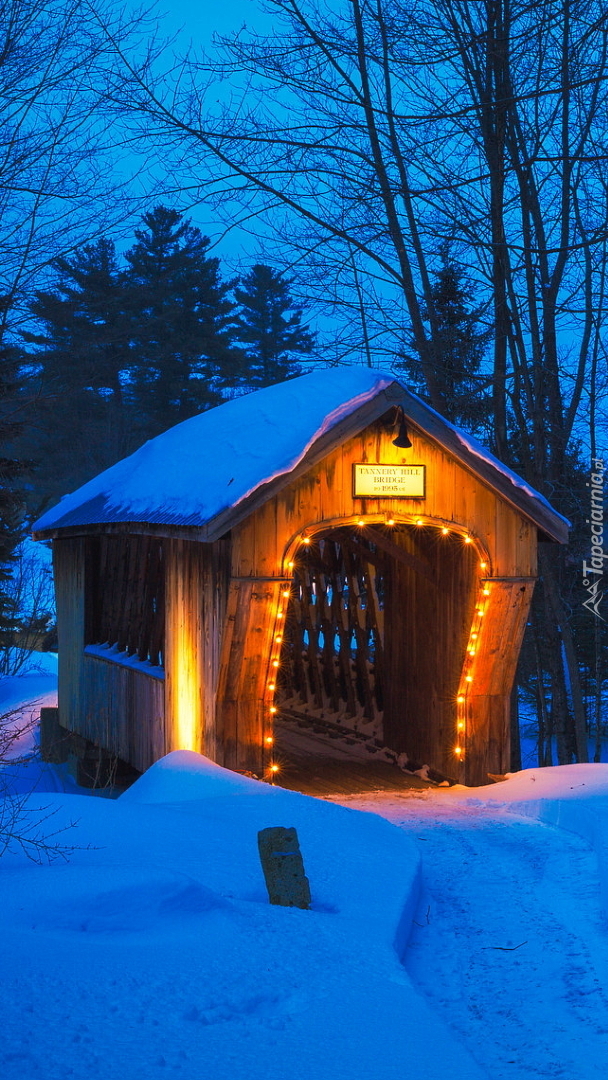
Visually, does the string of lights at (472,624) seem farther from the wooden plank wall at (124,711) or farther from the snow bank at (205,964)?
the snow bank at (205,964)

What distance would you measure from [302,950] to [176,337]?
75.7 ft

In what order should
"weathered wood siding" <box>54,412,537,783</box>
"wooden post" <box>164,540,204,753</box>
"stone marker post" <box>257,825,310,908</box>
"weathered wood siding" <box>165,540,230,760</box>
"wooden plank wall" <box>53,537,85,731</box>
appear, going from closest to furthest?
"stone marker post" <box>257,825,310,908</box> < "weathered wood siding" <box>54,412,537,783</box> < "weathered wood siding" <box>165,540,230,760</box> < "wooden post" <box>164,540,204,753</box> < "wooden plank wall" <box>53,537,85,731</box>

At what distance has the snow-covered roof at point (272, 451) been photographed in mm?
8633

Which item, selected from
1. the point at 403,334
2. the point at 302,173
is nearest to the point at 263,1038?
the point at 302,173

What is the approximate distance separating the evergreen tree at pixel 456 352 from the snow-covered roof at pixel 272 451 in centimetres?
328

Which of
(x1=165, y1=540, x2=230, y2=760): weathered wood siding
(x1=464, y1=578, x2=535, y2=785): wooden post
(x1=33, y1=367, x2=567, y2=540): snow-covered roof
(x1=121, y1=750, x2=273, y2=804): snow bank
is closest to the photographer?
(x1=121, y1=750, x2=273, y2=804): snow bank

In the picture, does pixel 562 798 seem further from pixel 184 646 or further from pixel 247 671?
pixel 184 646

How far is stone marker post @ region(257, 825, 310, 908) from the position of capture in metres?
5.14

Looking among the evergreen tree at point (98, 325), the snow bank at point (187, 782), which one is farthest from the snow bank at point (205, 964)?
the evergreen tree at point (98, 325)

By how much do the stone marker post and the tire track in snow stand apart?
2.04 ft

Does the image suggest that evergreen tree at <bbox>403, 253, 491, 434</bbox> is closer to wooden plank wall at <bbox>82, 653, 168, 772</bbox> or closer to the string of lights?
the string of lights

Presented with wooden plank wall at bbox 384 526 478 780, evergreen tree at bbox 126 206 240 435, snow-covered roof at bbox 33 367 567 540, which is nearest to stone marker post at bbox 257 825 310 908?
snow-covered roof at bbox 33 367 567 540

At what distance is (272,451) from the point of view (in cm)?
891

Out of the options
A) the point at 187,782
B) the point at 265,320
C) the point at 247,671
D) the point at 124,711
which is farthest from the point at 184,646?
the point at 265,320
